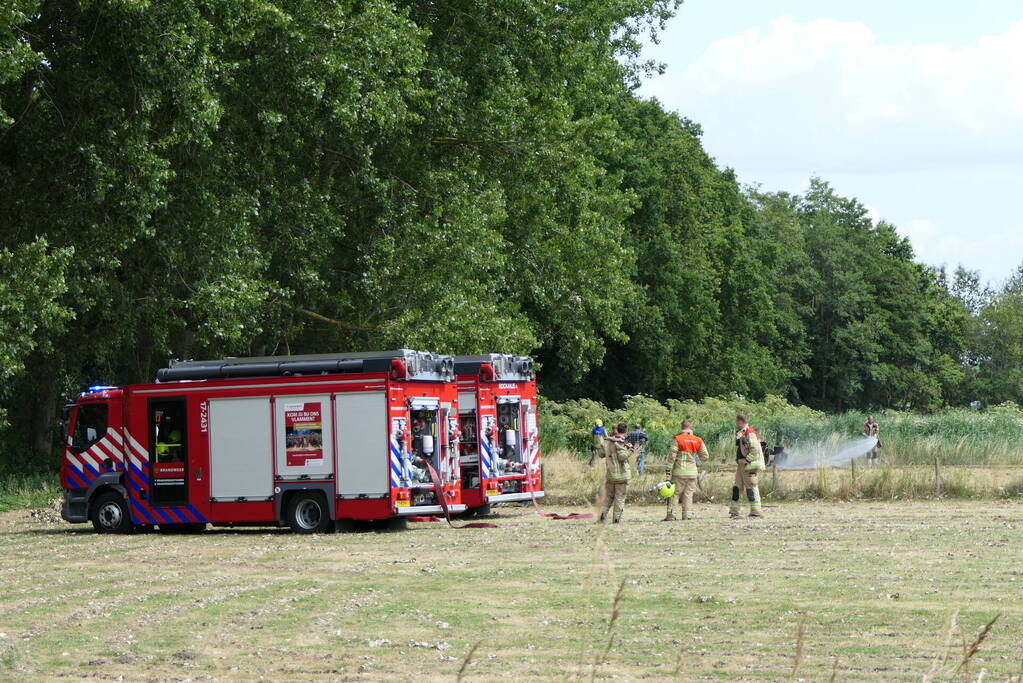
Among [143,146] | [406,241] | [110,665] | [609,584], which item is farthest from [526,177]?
[110,665]

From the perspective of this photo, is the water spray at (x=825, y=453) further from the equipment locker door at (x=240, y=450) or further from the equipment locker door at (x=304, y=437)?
the equipment locker door at (x=240, y=450)

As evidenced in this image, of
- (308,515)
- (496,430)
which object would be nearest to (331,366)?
(308,515)

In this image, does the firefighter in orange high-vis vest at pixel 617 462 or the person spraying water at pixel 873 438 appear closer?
the firefighter in orange high-vis vest at pixel 617 462

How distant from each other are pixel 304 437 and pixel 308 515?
125 centimetres

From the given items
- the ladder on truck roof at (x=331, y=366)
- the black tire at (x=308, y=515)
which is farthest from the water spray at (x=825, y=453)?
the black tire at (x=308, y=515)

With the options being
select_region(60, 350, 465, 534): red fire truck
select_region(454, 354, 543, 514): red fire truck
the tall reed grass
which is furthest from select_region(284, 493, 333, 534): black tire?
the tall reed grass

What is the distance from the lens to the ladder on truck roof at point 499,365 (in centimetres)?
2678

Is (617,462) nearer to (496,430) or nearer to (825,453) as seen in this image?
(496,430)

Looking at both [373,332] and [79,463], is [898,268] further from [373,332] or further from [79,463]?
[79,463]

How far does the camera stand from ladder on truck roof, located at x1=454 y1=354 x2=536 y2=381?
26781 mm

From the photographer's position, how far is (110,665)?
1056 centimetres

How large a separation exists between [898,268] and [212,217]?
6700 cm

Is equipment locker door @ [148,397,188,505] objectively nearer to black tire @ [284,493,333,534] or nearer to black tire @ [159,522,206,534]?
black tire @ [159,522,206,534]

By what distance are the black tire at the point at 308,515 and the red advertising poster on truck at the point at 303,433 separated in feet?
1.85
